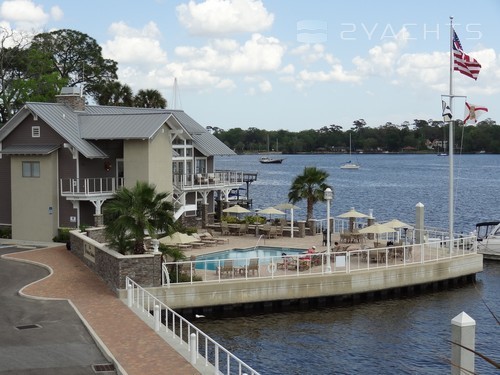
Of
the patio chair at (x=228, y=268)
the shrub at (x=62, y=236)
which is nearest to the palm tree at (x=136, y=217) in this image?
the patio chair at (x=228, y=268)

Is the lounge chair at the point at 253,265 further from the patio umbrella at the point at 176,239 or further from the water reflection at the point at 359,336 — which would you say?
the patio umbrella at the point at 176,239

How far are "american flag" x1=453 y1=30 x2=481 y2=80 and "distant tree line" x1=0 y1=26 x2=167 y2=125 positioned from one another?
3914cm

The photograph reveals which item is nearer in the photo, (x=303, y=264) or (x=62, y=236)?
(x=303, y=264)

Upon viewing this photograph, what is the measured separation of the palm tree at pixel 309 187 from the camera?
1741 inches

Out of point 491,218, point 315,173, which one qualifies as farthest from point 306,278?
point 491,218

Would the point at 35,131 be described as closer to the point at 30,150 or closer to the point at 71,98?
the point at 30,150

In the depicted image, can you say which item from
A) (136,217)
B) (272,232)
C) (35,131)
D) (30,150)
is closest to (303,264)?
(136,217)

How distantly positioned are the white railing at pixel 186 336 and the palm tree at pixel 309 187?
18.7 metres

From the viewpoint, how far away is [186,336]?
81.3 ft

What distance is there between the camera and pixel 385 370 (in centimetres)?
2239

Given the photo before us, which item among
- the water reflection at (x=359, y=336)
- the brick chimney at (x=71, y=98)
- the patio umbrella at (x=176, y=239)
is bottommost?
the water reflection at (x=359, y=336)

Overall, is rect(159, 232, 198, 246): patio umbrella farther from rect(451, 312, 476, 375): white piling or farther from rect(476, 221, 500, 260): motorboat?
rect(451, 312, 476, 375): white piling

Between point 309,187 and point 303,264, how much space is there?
46.4ft

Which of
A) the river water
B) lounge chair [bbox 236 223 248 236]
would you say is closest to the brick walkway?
the river water
